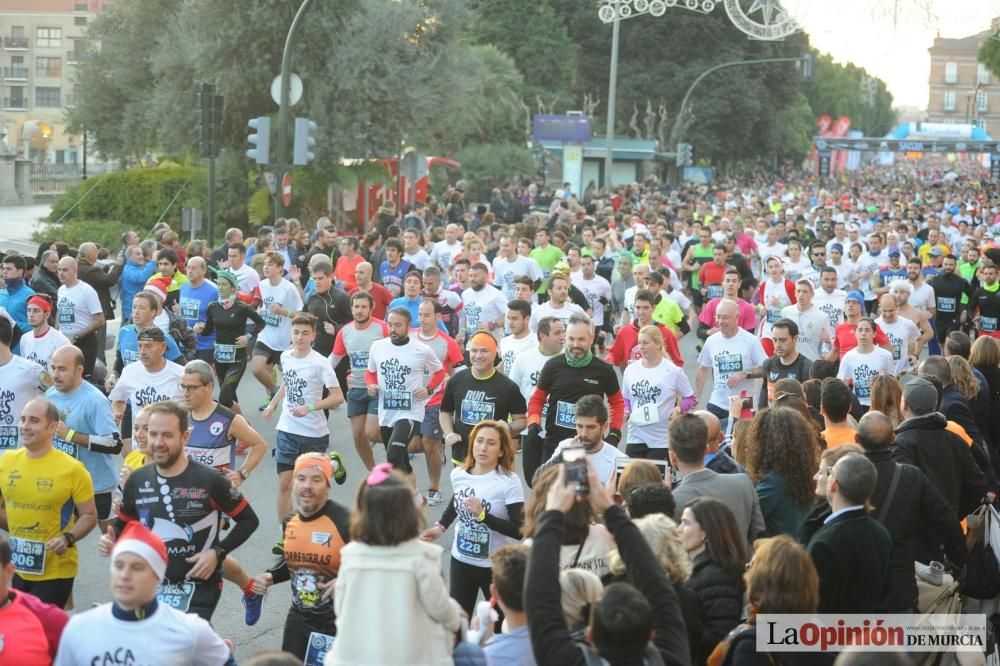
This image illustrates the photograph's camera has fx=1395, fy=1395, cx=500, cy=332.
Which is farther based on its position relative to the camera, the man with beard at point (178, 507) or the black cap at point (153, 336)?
the black cap at point (153, 336)

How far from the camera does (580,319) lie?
9.95 meters

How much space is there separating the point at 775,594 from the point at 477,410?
16.0 feet

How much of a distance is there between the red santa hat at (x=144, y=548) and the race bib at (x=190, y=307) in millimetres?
9146

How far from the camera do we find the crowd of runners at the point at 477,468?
484 centimetres

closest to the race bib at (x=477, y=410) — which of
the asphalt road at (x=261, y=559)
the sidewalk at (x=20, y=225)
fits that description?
the asphalt road at (x=261, y=559)

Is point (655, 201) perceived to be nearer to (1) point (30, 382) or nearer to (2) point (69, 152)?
(1) point (30, 382)

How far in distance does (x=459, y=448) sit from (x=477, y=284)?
512 centimetres

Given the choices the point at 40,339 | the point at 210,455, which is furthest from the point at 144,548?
the point at 40,339

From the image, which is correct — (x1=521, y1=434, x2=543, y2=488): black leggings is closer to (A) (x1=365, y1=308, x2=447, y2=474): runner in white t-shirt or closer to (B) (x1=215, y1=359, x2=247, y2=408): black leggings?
(A) (x1=365, y1=308, x2=447, y2=474): runner in white t-shirt

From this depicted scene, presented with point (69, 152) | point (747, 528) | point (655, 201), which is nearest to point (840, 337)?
point (747, 528)

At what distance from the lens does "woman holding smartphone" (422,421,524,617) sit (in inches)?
293

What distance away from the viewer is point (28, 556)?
721cm

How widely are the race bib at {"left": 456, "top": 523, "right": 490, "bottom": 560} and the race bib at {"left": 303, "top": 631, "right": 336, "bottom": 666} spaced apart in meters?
1.24

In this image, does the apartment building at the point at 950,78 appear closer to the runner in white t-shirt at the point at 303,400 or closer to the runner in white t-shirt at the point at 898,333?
the runner in white t-shirt at the point at 898,333
